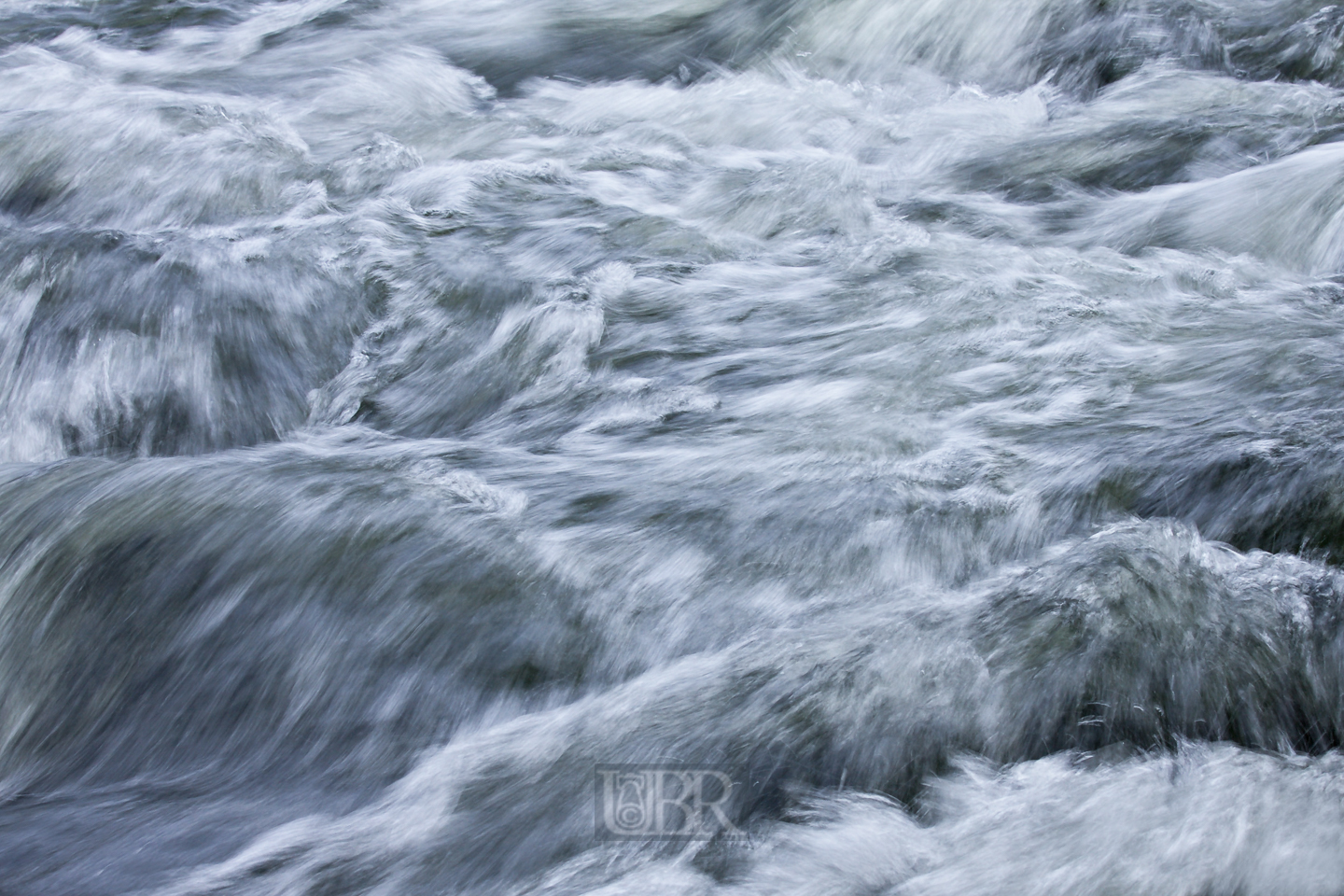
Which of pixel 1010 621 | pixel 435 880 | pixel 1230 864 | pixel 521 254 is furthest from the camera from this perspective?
pixel 521 254

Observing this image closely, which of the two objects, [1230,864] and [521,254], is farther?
[521,254]

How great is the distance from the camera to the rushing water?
6.55 ft

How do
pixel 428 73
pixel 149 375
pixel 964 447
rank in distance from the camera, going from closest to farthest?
pixel 964 447 → pixel 149 375 → pixel 428 73

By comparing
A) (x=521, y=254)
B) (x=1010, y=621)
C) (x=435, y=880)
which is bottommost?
(x=435, y=880)

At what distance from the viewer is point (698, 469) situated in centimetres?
283

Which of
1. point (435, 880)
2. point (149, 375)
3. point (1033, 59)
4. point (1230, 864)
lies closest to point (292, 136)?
point (149, 375)

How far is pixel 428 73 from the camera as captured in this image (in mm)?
5094

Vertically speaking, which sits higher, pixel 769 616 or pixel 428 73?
pixel 428 73

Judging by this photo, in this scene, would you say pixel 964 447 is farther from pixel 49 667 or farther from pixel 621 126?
pixel 621 126

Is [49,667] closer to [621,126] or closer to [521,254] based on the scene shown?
[521,254]

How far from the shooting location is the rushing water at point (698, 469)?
1995 millimetres

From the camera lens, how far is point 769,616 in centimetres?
236

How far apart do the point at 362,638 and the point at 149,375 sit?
4.80 feet

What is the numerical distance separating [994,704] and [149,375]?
262 cm
